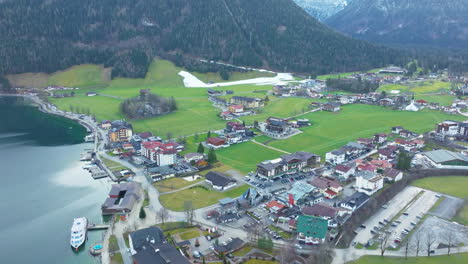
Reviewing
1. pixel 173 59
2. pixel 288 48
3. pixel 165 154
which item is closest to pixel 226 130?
pixel 165 154

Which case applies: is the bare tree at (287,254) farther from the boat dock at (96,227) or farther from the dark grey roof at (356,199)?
the boat dock at (96,227)

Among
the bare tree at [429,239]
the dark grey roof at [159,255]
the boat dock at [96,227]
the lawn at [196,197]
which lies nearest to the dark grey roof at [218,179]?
the lawn at [196,197]

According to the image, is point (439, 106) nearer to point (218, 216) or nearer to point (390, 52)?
point (218, 216)

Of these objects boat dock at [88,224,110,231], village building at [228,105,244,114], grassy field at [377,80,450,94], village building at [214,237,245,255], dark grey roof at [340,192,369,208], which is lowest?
boat dock at [88,224,110,231]

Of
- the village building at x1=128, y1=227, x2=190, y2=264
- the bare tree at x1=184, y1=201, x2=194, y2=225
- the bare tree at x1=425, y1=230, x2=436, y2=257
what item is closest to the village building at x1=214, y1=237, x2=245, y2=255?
the village building at x1=128, y1=227, x2=190, y2=264

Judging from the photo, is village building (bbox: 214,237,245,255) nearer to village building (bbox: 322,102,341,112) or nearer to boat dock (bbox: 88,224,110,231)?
boat dock (bbox: 88,224,110,231)

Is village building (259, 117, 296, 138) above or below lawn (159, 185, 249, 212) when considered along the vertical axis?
above
